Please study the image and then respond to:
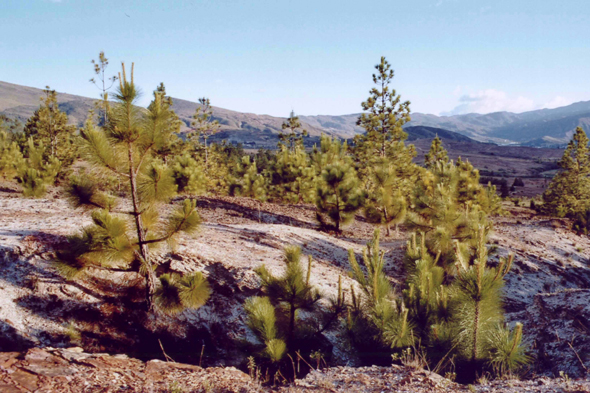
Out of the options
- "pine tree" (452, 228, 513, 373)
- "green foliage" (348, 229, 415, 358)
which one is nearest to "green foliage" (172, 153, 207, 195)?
"green foliage" (348, 229, 415, 358)

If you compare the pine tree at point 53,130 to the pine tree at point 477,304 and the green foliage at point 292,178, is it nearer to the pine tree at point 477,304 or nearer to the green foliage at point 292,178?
the green foliage at point 292,178

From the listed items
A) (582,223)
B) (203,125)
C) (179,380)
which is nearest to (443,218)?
(179,380)

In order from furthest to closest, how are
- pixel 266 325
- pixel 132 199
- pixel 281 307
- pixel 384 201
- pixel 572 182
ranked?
pixel 572 182, pixel 384 201, pixel 132 199, pixel 281 307, pixel 266 325

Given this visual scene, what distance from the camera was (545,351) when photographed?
20.3 feet

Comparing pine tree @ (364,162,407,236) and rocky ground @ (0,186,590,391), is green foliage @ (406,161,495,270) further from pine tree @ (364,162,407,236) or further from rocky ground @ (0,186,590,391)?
rocky ground @ (0,186,590,391)

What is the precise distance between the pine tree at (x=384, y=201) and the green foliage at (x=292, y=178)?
5226 millimetres

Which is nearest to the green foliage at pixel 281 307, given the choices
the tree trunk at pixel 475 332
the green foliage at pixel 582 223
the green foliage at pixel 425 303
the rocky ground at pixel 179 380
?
the rocky ground at pixel 179 380

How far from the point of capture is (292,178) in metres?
20.0

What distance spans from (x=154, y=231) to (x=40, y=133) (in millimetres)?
24723

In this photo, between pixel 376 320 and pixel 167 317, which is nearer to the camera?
pixel 376 320

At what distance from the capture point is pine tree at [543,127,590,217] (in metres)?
26.5

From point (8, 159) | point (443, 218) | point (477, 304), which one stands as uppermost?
point (8, 159)

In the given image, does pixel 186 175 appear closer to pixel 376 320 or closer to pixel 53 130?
pixel 53 130

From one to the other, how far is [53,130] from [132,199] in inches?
978
